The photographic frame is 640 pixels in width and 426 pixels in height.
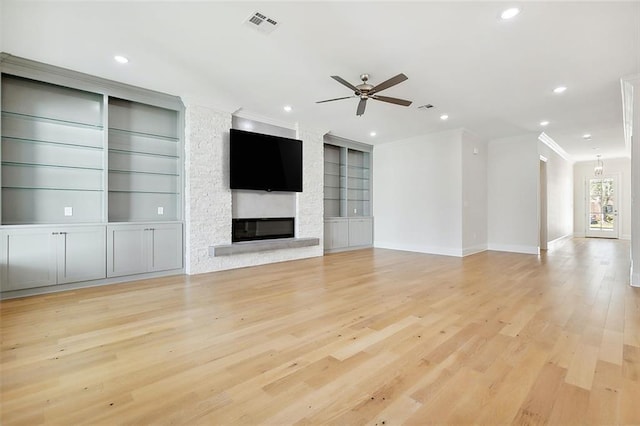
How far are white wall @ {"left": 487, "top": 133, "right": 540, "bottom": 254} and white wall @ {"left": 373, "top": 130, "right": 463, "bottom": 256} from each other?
1.78 metres

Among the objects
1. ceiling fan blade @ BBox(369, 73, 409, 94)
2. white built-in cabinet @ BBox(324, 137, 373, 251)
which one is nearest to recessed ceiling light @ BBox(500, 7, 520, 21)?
ceiling fan blade @ BBox(369, 73, 409, 94)

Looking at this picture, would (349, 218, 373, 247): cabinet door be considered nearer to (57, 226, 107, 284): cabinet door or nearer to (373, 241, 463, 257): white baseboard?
(373, 241, 463, 257): white baseboard

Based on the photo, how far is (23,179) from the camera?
3.90 meters

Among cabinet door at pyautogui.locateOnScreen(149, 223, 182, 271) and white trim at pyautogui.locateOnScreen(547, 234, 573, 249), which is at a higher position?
cabinet door at pyautogui.locateOnScreen(149, 223, 182, 271)

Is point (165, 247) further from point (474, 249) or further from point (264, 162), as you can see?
point (474, 249)

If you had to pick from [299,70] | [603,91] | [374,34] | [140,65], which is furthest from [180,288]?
[603,91]

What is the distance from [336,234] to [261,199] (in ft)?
8.04

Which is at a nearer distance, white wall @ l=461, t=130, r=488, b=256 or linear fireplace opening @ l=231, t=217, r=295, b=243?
linear fireplace opening @ l=231, t=217, r=295, b=243

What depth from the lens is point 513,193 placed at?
764 centimetres

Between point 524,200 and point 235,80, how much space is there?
724 centimetres

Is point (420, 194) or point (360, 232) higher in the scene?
point (420, 194)

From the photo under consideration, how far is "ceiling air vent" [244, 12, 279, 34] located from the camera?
2.85 metres

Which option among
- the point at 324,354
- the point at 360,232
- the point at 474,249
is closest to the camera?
the point at 324,354

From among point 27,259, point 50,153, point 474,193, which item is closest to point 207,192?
point 50,153
